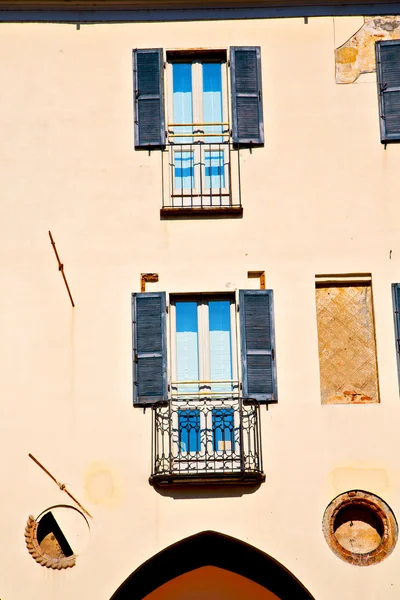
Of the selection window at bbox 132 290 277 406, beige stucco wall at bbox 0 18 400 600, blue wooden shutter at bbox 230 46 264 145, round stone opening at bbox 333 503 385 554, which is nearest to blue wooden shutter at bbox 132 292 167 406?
window at bbox 132 290 277 406

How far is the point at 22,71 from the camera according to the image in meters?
17.8

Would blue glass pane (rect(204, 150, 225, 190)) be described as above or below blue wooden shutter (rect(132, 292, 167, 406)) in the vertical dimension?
above

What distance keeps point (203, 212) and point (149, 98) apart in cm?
168

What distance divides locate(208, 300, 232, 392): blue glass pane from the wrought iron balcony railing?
0.36m

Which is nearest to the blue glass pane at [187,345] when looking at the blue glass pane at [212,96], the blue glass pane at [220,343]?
the blue glass pane at [220,343]

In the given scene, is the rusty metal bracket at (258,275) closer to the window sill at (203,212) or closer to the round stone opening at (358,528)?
the window sill at (203,212)

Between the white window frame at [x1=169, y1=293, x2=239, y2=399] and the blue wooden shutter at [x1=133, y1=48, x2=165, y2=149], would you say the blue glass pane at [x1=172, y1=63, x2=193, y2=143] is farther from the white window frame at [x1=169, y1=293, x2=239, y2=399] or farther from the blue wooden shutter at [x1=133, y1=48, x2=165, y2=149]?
the white window frame at [x1=169, y1=293, x2=239, y2=399]

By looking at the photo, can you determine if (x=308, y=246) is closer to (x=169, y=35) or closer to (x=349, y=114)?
(x=349, y=114)

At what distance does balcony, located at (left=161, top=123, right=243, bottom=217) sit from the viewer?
17375 millimetres

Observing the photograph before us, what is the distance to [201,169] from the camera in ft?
57.6

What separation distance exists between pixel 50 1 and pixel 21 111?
152cm

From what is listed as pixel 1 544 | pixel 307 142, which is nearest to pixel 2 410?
pixel 1 544

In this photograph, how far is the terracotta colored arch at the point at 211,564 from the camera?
16.6 meters

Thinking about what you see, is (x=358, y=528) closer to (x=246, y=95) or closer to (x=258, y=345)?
(x=258, y=345)
